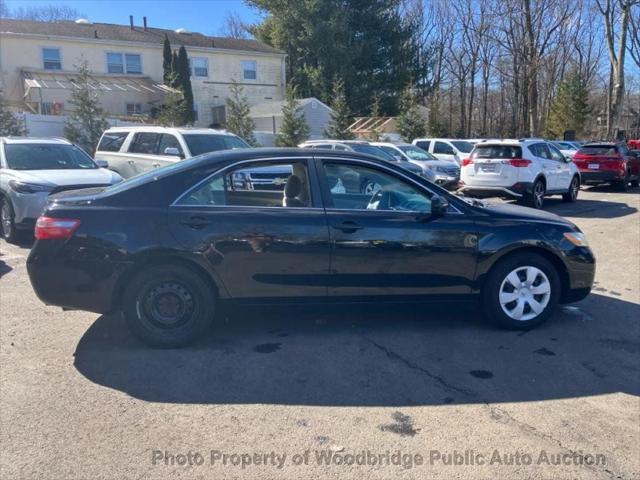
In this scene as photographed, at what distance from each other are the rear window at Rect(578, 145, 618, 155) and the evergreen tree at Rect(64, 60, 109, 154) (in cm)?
1779

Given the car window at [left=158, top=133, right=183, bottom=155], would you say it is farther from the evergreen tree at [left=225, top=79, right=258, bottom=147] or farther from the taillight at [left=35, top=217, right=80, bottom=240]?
the evergreen tree at [left=225, top=79, right=258, bottom=147]

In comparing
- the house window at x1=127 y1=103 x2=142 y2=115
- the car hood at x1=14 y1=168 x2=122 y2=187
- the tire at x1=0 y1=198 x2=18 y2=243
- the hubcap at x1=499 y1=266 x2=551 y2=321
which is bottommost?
the hubcap at x1=499 y1=266 x2=551 y2=321

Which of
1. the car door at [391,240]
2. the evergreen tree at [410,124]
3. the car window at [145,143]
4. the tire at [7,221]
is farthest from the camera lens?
the evergreen tree at [410,124]

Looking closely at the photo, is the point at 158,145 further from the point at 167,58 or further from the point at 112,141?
the point at 167,58

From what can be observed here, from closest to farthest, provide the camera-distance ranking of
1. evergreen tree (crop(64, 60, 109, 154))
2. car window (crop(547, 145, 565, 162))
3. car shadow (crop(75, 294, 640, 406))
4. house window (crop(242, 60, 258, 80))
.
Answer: car shadow (crop(75, 294, 640, 406)) → car window (crop(547, 145, 565, 162)) → evergreen tree (crop(64, 60, 109, 154)) → house window (crop(242, 60, 258, 80))

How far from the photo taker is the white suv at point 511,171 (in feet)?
44.0

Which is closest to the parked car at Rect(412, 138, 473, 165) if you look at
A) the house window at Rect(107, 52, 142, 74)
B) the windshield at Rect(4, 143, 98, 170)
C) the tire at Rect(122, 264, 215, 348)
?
the windshield at Rect(4, 143, 98, 170)

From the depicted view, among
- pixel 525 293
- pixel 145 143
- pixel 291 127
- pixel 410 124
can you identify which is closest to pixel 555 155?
pixel 145 143

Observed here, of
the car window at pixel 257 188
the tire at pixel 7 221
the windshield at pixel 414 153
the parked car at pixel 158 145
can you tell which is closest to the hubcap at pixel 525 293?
the car window at pixel 257 188

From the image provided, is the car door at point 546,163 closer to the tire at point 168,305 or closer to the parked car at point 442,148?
the parked car at point 442,148

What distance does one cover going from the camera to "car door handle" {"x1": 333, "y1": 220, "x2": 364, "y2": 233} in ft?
15.5

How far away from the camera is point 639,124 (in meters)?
51.1

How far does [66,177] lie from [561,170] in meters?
12.1

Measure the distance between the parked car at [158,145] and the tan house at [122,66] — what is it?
51.3 ft
